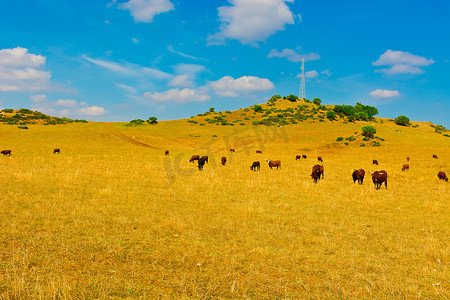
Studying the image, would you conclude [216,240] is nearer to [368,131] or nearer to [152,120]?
[368,131]

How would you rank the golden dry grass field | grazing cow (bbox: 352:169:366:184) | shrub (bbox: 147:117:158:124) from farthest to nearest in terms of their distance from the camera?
shrub (bbox: 147:117:158:124) < grazing cow (bbox: 352:169:366:184) < the golden dry grass field

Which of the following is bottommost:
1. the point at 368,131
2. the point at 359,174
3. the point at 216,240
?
the point at 216,240

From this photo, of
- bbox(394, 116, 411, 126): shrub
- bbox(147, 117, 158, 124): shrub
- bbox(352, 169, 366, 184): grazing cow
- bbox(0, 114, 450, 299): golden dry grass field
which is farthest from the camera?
bbox(394, 116, 411, 126): shrub

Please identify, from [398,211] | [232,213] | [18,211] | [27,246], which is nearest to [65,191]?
[18,211]

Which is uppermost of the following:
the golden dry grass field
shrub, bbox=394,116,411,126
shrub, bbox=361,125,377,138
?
shrub, bbox=394,116,411,126

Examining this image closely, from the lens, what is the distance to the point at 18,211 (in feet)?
32.9

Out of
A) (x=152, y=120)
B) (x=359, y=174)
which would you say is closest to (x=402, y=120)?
(x=152, y=120)

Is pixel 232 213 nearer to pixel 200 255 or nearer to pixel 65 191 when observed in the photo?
pixel 200 255

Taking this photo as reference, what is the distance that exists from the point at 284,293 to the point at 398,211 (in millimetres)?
9886

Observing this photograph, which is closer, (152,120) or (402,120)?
(152,120)

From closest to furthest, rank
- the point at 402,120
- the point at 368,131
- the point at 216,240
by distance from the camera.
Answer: the point at 216,240 < the point at 368,131 < the point at 402,120

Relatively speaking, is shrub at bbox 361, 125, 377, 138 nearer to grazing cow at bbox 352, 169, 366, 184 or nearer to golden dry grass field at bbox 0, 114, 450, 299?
grazing cow at bbox 352, 169, 366, 184

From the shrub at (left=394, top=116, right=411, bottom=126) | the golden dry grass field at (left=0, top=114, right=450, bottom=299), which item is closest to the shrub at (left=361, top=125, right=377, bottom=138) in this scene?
the golden dry grass field at (left=0, top=114, right=450, bottom=299)

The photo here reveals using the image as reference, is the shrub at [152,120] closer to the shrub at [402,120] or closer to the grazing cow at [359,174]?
the grazing cow at [359,174]
